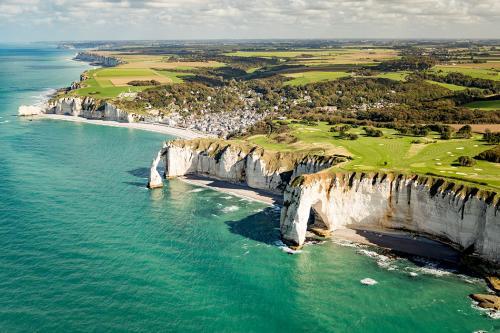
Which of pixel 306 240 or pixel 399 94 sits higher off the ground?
pixel 399 94

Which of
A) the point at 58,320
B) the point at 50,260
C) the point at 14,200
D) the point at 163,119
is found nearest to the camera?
the point at 58,320

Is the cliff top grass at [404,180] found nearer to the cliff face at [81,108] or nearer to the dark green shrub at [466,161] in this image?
the dark green shrub at [466,161]

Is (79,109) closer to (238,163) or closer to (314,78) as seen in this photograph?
(314,78)

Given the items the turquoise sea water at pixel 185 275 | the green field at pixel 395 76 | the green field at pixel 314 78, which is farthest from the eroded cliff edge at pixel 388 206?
the green field at pixel 314 78

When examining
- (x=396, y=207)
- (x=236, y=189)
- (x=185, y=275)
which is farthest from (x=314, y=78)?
(x=185, y=275)

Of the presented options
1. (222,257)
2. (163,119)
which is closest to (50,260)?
(222,257)

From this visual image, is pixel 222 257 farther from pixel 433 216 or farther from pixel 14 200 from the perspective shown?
pixel 14 200
